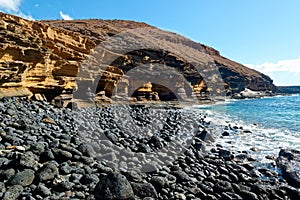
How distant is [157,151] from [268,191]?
389cm

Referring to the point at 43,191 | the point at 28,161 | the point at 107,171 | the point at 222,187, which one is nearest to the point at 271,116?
the point at 222,187

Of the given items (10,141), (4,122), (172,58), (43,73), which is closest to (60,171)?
(10,141)

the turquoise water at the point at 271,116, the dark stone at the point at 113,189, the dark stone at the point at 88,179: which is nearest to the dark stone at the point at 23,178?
the dark stone at the point at 88,179

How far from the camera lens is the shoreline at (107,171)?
4.72 metres

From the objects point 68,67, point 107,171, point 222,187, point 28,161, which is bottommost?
point 222,187

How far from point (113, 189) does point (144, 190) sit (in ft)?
2.84

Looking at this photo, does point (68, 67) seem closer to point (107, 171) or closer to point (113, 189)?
point (107, 171)

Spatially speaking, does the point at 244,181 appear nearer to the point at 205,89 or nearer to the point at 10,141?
the point at 10,141

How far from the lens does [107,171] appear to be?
19.2ft

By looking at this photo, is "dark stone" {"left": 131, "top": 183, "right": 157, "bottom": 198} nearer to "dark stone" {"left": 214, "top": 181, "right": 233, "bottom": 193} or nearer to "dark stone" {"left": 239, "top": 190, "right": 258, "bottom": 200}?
"dark stone" {"left": 214, "top": 181, "right": 233, "bottom": 193}

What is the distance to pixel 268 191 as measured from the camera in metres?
6.66

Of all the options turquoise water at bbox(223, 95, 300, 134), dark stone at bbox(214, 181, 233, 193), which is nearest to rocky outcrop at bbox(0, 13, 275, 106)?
turquoise water at bbox(223, 95, 300, 134)

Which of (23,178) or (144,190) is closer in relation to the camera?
(23,178)

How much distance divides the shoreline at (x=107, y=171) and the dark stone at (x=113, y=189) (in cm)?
2
